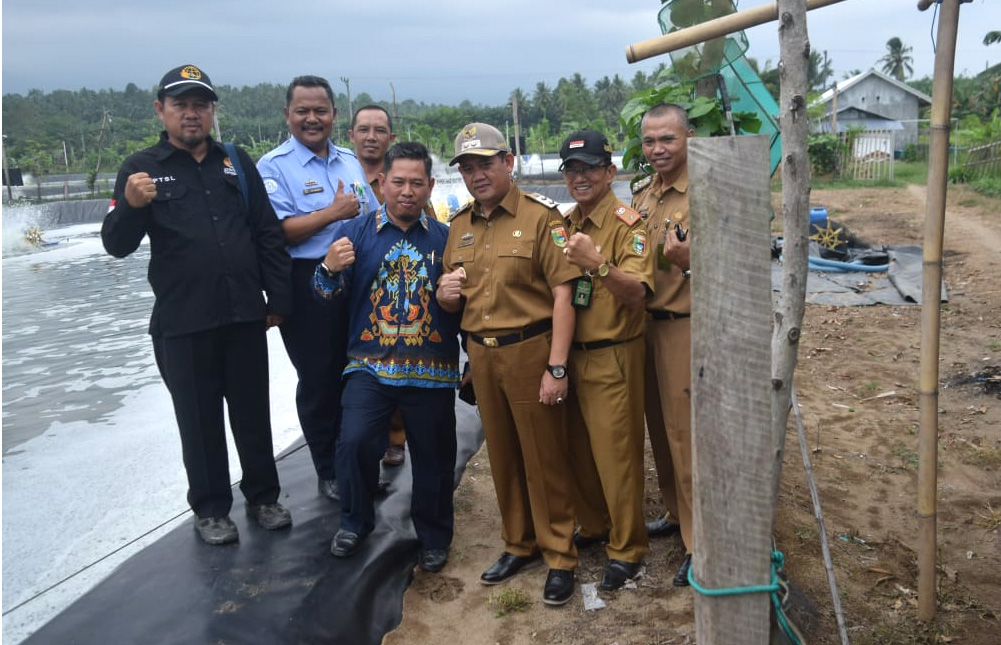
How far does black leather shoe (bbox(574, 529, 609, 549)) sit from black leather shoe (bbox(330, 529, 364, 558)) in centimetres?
97

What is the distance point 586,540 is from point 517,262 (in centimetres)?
138

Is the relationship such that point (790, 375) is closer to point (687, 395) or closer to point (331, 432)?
point (687, 395)

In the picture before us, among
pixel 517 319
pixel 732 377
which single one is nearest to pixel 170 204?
pixel 517 319

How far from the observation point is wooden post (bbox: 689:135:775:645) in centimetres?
154

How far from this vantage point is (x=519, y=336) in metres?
2.97

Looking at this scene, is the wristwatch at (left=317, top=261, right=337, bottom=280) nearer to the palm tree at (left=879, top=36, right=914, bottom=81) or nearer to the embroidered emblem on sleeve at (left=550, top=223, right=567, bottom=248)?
the embroidered emblem on sleeve at (left=550, top=223, right=567, bottom=248)

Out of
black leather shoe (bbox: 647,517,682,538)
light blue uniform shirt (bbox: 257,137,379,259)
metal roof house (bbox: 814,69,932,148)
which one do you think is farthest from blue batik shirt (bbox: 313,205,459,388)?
metal roof house (bbox: 814,69,932,148)

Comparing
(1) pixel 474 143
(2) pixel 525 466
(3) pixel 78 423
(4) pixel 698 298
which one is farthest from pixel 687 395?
(3) pixel 78 423

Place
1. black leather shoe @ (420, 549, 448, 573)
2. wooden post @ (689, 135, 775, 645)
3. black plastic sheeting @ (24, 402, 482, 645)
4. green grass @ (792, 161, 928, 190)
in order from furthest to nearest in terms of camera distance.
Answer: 1. green grass @ (792, 161, 928, 190)
2. black leather shoe @ (420, 549, 448, 573)
3. black plastic sheeting @ (24, 402, 482, 645)
4. wooden post @ (689, 135, 775, 645)

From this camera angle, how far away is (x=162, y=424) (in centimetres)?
457

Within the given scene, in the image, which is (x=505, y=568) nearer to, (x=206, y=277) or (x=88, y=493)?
(x=206, y=277)

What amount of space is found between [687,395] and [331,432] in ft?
5.75

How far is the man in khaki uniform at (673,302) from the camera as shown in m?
3.00

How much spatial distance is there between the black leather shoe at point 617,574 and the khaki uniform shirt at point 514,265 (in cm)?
107
